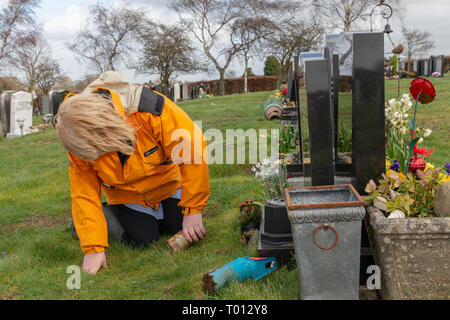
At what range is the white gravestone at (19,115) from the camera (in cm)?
1335

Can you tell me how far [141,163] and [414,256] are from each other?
5.91 feet

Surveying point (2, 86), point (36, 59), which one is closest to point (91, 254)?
point (2, 86)

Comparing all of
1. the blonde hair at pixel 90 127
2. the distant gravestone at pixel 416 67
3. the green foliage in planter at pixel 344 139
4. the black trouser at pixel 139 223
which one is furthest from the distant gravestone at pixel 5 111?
the distant gravestone at pixel 416 67

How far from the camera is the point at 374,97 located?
8.00 ft

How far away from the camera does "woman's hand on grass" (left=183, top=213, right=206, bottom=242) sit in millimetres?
3088

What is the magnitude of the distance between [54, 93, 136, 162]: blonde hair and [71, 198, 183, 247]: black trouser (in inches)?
37.2

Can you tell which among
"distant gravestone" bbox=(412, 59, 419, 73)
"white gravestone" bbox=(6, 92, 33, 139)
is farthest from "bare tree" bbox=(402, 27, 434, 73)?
"white gravestone" bbox=(6, 92, 33, 139)

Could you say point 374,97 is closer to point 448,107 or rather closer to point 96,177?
point 96,177

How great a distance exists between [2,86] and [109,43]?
9.11 m

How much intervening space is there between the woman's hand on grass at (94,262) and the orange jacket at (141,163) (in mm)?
41

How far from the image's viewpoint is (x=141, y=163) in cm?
294

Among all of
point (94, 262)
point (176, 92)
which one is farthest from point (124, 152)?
point (176, 92)

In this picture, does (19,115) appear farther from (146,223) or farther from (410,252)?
(410,252)

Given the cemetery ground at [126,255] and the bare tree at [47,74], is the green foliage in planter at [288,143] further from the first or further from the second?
the bare tree at [47,74]
